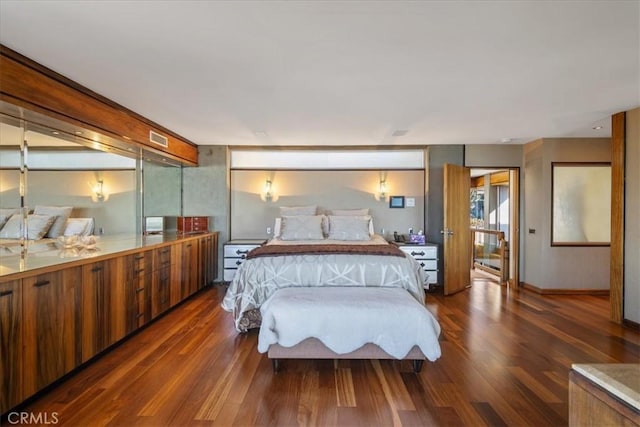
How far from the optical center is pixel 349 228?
4613mm

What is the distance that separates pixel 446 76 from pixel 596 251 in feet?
13.9

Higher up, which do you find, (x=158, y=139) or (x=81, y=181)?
(x=158, y=139)

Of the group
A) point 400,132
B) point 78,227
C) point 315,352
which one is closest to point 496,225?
point 400,132

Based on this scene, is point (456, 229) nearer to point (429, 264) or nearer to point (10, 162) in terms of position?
point (429, 264)

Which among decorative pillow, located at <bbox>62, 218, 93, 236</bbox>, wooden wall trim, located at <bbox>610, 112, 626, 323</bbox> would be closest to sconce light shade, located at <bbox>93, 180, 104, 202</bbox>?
decorative pillow, located at <bbox>62, 218, 93, 236</bbox>

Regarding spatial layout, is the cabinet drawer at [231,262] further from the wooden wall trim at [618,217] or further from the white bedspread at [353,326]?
the wooden wall trim at [618,217]

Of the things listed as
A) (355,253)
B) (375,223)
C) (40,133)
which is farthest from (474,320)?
(40,133)

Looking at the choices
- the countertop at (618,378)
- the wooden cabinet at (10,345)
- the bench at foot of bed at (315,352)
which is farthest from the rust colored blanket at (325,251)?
the countertop at (618,378)

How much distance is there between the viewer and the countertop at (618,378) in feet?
2.05

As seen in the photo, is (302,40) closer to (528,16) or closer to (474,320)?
(528,16)

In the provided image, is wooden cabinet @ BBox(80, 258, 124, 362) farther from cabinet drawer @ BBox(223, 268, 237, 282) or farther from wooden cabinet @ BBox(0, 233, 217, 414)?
cabinet drawer @ BBox(223, 268, 237, 282)

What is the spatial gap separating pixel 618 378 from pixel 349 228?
13.0ft

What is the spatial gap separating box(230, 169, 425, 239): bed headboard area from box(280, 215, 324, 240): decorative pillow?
0.55 meters

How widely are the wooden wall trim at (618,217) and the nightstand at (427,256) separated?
6.72 ft
